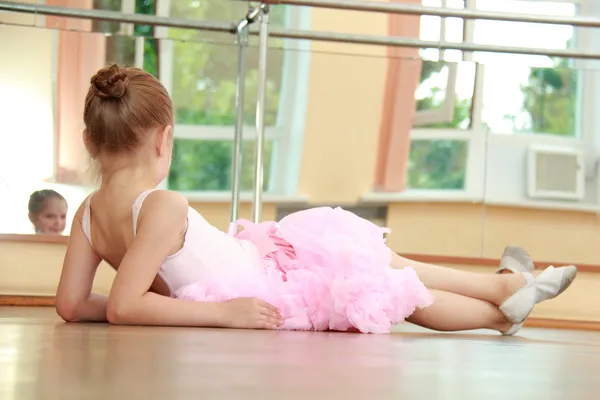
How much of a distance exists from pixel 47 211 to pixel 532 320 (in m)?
1.37

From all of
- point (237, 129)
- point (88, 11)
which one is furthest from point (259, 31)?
point (88, 11)

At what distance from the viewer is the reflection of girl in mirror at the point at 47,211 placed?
260 cm

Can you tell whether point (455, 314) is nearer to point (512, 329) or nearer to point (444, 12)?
point (512, 329)

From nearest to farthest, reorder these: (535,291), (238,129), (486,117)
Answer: (535,291) → (238,129) → (486,117)

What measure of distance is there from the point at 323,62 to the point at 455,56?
1.37 ft

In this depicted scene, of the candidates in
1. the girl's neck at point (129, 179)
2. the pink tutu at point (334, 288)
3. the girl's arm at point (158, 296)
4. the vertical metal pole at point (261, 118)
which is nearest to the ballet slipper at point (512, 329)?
the pink tutu at point (334, 288)

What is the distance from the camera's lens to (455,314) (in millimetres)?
1761

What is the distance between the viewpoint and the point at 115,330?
1.47 meters

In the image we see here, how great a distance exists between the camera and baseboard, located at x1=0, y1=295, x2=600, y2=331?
102 inches

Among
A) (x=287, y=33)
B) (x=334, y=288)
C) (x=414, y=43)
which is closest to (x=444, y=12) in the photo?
(x=414, y=43)

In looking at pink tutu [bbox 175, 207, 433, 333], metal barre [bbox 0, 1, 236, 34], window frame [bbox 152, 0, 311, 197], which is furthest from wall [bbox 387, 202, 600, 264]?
pink tutu [bbox 175, 207, 433, 333]

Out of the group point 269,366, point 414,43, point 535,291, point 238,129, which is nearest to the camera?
point 269,366

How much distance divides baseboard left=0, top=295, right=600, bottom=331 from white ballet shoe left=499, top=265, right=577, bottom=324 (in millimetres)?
922

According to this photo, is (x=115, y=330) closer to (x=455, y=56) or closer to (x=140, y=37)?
(x=140, y=37)
